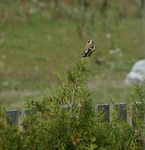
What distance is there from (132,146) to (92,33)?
51.2ft

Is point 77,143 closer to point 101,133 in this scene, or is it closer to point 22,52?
point 101,133

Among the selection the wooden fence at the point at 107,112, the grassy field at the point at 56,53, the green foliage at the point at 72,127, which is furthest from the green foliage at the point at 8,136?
the grassy field at the point at 56,53

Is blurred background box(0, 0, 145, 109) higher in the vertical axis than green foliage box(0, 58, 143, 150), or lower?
higher

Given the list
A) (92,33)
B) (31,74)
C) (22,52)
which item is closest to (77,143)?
(31,74)

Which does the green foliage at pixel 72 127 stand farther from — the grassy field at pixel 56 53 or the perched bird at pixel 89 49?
the grassy field at pixel 56 53

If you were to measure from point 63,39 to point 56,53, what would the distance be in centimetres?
180

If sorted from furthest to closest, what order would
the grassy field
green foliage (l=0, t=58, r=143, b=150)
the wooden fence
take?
the grassy field
the wooden fence
green foliage (l=0, t=58, r=143, b=150)

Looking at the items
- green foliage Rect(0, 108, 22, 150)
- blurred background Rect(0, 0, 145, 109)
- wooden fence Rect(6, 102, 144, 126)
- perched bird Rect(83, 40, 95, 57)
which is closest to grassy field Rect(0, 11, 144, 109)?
blurred background Rect(0, 0, 145, 109)

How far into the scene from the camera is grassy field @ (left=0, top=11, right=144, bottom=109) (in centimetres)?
1252

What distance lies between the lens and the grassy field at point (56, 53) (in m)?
12.5

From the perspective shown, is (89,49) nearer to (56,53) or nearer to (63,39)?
(56,53)

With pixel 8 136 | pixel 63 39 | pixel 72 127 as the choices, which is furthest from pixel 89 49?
pixel 63 39

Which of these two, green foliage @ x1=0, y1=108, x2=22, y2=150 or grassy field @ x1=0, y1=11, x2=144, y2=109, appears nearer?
green foliage @ x1=0, y1=108, x2=22, y2=150

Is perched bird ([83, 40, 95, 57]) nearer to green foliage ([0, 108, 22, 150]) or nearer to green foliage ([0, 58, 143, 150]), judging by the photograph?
green foliage ([0, 58, 143, 150])
